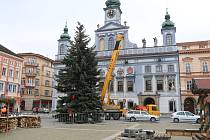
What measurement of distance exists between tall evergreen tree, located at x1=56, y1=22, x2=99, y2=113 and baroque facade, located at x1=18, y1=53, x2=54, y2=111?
35574 millimetres

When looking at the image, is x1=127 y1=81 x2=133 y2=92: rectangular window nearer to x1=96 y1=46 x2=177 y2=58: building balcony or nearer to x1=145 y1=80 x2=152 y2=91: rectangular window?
x1=145 y1=80 x2=152 y2=91: rectangular window

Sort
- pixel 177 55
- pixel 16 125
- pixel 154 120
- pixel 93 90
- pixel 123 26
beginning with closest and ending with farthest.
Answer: pixel 16 125 → pixel 93 90 → pixel 154 120 → pixel 177 55 → pixel 123 26

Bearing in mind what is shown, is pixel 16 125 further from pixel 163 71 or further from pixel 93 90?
pixel 163 71

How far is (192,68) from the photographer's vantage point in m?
43.2

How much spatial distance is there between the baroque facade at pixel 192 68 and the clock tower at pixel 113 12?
14452 millimetres

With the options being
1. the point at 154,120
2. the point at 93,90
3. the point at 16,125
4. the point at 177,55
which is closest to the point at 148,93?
the point at 177,55

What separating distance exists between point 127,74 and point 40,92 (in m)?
28.9

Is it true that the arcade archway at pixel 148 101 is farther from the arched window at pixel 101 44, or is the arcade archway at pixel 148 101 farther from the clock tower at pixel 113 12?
the clock tower at pixel 113 12

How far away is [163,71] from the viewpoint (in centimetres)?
4431

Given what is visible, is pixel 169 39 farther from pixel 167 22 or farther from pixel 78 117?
pixel 78 117

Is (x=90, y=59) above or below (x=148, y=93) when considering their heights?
above

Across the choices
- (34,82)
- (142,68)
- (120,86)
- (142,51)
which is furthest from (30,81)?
(142,51)

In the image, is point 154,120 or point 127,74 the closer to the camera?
point 154,120

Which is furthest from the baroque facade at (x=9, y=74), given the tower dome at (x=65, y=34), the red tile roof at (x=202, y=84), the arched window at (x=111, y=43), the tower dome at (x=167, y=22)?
the red tile roof at (x=202, y=84)
